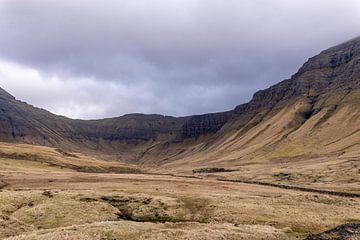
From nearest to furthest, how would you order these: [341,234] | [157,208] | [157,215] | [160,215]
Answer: [341,234], [160,215], [157,215], [157,208]

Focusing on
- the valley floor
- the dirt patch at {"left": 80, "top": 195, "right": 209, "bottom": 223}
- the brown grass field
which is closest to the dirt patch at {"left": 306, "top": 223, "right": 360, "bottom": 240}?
the brown grass field

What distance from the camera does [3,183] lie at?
9938cm

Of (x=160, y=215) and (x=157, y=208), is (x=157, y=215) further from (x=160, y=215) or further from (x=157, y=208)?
(x=157, y=208)

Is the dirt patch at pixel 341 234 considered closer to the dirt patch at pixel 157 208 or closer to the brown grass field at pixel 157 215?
the brown grass field at pixel 157 215

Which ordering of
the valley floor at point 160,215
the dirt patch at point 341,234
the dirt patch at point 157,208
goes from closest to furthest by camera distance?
1. the dirt patch at point 341,234
2. the valley floor at point 160,215
3. the dirt patch at point 157,208

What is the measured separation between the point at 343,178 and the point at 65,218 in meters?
111

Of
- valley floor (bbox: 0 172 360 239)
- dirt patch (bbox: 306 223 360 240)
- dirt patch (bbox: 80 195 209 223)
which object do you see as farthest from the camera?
dirt patch (bbox: 80 195 209 223)

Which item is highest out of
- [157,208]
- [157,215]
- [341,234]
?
[157,208]

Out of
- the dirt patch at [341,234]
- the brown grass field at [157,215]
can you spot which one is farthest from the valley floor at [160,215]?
the dirt patch at [341,234]

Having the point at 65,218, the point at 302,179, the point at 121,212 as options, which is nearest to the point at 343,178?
the point at 302,179

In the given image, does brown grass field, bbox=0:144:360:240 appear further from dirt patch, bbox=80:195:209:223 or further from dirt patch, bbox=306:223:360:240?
dirt patch, bbox=306:223:360:240

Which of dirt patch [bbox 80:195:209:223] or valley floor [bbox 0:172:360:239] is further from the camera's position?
dirt patch [bbox 80:195:209:223]

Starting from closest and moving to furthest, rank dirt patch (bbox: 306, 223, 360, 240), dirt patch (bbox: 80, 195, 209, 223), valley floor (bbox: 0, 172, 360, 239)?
dirt patch (bbox: 306, 223, 360, 240)
valley floor (bbox: 0, 172, 360, 239)
dirt patch (bbox: 80, 195, 209, 223)

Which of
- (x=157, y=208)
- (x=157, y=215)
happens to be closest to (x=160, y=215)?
(x=157, y=215)
